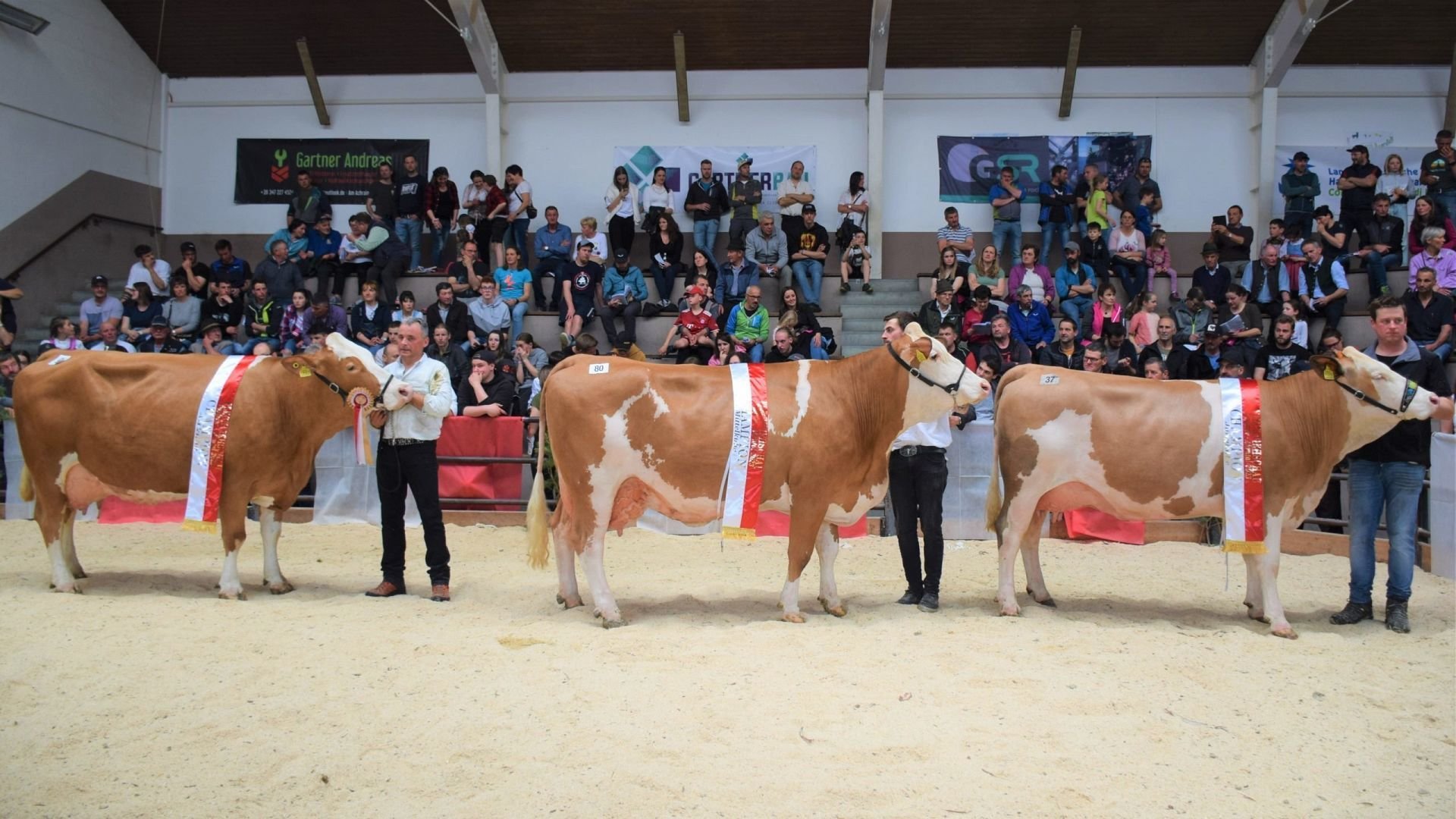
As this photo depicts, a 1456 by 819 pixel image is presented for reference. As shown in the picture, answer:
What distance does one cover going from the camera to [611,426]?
263 inches

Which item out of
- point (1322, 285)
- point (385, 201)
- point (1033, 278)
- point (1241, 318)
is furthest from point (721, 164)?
point (1322, 285)

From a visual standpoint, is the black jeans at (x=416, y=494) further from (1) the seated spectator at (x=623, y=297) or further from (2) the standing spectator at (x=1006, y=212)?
(2) the standing spectator at (x=1006, y=212)

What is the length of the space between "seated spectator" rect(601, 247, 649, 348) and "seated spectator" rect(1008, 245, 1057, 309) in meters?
4.90

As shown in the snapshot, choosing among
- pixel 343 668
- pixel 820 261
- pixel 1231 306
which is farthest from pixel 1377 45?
pixel 343 668

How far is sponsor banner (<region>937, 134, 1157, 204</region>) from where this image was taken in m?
16.1

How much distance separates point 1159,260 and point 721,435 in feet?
34.6

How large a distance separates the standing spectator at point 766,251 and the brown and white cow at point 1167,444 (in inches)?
311

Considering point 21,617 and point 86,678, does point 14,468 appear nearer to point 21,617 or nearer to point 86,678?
point 21,617

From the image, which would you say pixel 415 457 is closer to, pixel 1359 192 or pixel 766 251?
pixel 766 251

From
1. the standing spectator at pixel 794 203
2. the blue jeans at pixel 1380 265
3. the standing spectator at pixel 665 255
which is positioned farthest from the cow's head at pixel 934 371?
the blue jeans at pixel 1380 265

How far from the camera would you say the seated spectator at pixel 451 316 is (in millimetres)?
13273

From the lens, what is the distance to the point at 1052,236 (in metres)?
15.5

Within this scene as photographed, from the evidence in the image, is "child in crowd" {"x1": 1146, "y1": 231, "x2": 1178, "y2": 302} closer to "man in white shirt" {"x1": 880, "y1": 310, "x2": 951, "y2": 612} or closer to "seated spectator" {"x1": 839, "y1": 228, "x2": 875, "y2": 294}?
"seated spectator" {"x1": 839, "y1": 228, "x2": 875, "y2": 294}

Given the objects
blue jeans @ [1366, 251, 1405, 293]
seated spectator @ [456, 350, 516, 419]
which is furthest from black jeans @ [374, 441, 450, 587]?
blue jeans @ [1366, 251, 1405, 293]
